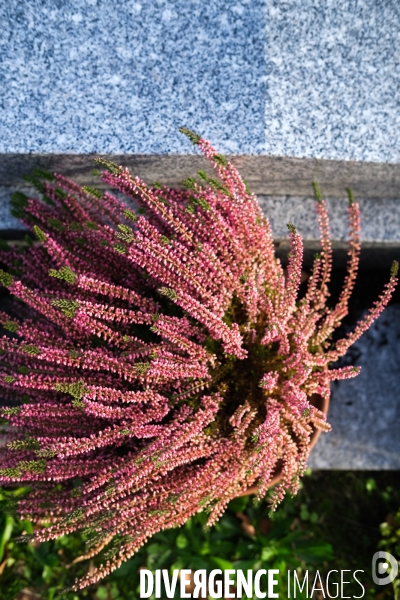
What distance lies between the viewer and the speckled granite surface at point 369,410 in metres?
2.63

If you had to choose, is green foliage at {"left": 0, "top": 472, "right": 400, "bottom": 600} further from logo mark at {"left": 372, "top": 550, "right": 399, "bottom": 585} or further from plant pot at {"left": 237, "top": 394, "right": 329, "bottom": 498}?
plant pot at {"left": 237, "top": 394, "right": 329, "bottom": 498}

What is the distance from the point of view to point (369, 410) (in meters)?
2.67

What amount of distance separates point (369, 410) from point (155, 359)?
62.2 inches

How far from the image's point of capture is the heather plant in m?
1.46

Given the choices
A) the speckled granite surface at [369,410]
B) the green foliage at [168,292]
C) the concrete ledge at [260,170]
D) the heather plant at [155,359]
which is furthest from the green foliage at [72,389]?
the speckled granite surface at [369,410]

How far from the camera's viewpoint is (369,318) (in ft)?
5.55

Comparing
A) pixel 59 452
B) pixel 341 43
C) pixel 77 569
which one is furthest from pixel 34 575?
pixel 341 43

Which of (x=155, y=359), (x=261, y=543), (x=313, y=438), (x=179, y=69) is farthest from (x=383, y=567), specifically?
(x=179, y=69)

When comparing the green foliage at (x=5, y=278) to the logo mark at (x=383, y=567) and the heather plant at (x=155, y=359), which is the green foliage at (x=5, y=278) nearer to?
the heather plant at (x=155, y=359)

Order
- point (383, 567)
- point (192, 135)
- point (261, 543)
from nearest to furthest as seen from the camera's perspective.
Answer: point (192, 135) → point (261, 543) → point (383, 567)

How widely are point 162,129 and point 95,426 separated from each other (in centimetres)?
98

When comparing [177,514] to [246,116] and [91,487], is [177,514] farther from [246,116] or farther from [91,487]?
[246,116]

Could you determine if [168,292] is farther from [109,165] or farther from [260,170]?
[260,170]

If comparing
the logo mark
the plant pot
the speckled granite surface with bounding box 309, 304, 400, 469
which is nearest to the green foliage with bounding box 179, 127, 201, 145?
the plant pot
